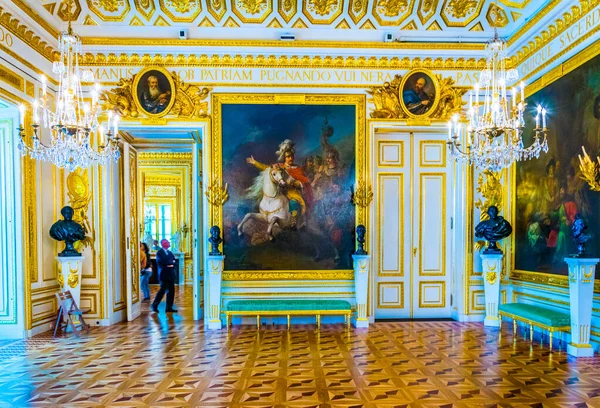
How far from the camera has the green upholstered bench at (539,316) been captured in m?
5.84

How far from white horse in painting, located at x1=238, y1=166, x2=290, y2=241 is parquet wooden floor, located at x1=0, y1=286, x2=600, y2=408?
1814mm

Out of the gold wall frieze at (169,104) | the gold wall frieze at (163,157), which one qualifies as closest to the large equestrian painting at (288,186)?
the gold wall frieze at (169,104)

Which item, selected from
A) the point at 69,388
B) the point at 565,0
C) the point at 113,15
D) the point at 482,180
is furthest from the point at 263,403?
the point at 113,15

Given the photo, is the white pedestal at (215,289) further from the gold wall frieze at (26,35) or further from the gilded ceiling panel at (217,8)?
the gold wall frieze at (26,35)

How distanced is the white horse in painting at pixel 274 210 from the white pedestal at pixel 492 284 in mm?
2447

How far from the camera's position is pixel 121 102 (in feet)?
25.3

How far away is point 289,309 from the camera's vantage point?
7.24 m

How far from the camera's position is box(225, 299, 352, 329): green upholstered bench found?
7219mm

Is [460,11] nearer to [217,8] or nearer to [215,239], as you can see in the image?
[217,8]

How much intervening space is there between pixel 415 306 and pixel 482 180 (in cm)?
256

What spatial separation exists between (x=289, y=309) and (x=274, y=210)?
1693 mm

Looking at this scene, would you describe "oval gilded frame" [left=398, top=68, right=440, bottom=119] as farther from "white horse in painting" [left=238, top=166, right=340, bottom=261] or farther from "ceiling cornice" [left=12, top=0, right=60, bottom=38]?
"ceiling cornice" [left=12, top=0, right=60, bottom=38]

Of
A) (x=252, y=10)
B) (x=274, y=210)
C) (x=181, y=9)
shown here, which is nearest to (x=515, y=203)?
(x=274, y=210)

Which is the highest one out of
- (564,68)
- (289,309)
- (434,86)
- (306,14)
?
(306,14)
